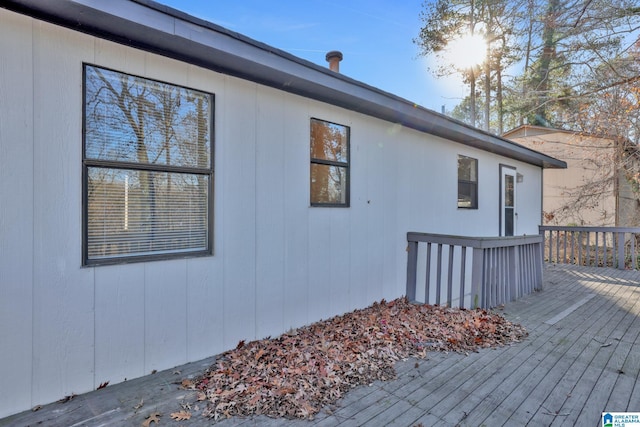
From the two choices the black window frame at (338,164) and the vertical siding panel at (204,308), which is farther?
the black window frame at (338,164)

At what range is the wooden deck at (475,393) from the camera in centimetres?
199

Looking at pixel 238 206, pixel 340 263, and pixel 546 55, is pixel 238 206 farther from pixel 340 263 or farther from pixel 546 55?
pixel 546 55

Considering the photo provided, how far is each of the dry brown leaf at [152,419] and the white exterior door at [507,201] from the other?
7.14 metres

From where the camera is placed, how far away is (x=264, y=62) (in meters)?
2.81

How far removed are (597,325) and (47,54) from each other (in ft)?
18.2

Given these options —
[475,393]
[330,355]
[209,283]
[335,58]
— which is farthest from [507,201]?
[209,283]

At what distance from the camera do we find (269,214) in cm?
326

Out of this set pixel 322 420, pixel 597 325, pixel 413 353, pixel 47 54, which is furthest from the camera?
pixel 597 325

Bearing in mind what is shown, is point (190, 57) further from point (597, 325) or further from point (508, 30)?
point (508, 30)

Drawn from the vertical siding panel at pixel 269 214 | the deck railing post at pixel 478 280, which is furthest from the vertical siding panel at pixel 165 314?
the deck railing post at pixel 478 280

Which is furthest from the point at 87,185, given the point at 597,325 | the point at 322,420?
the point at 597,325

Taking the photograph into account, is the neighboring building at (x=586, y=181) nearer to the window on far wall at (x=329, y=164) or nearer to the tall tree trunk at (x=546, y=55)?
the tall tree trunk at (x=546, y=55)

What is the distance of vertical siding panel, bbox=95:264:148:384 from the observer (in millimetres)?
2330

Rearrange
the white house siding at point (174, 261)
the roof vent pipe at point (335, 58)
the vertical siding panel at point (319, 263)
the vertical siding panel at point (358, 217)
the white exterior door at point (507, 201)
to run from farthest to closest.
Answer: the white exterior door at point (507, 201)
the roof vent pipe at point (335, 58)
the vertical siding panel at point (358, 217)
the vertical siding panel at point (319, 263)
the white house siding at point (174, 261)
